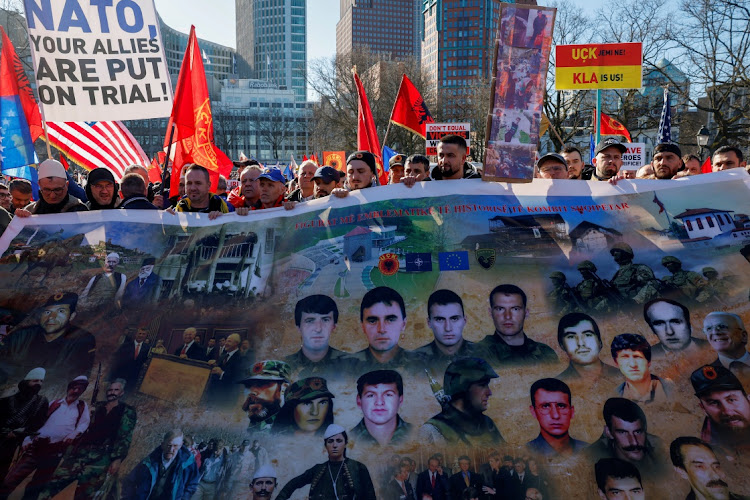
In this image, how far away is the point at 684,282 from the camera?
3.30 m

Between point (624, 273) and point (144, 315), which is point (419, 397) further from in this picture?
point (144, 315)

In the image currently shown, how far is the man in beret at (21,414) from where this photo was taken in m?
2.93

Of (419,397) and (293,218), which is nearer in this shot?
(419,397)

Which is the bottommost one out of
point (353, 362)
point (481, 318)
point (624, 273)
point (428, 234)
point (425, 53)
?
point (353, 362)

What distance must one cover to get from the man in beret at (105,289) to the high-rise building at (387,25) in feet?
631

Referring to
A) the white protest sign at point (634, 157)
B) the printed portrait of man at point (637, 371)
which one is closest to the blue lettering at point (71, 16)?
the printed portrait of man at point (637, 371)

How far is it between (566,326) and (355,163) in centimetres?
206

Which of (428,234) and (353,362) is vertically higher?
(428,234)

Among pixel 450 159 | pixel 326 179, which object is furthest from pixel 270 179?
pixel 450 159

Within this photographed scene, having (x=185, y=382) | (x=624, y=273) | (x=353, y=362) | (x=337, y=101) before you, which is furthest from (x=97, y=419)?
(x=337, y=101)

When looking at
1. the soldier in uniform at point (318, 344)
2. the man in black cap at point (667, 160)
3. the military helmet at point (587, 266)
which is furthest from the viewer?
the man in black cap at point (667, 160)

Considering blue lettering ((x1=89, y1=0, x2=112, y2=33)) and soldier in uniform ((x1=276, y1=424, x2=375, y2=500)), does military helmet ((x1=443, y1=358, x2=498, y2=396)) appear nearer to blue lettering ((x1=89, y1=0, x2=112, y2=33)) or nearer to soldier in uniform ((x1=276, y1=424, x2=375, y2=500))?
soldier in uniform ((x1=276, y1=424, x2=375, y2=500))

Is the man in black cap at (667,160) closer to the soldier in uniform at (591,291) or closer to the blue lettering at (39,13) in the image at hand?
the soldier in uniform at (591,291)

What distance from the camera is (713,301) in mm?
3248
